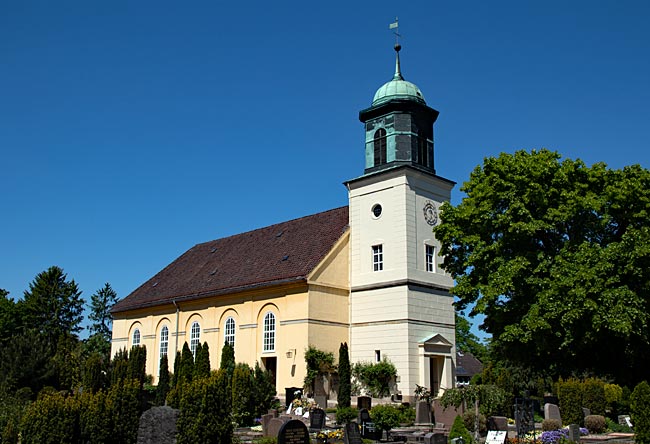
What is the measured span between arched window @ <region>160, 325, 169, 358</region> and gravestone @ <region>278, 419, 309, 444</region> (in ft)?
91.1

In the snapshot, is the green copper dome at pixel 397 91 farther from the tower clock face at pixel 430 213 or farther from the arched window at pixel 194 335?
the arched window at pixel 194 335

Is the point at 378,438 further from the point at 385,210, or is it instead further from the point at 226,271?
the point at 226,271

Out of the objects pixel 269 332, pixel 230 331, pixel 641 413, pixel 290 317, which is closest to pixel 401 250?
pixel 290 317

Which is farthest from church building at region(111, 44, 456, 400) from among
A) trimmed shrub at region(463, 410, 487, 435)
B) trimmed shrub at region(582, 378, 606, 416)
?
trimmed shrub at region(463, 410, 487, 435)

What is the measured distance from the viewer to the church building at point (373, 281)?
104 ft

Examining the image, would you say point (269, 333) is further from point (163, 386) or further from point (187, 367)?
point (163, 386)

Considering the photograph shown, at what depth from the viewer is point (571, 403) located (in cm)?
2542

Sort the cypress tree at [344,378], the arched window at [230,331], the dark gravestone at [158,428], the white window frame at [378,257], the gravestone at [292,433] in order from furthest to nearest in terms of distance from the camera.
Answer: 1. the arched window at [230,331]
2. the white window frame at [378,257]
3. the cypress tree at [344,378]
4. the gravestone at [292,433]
5. the dark gravestone at [158,428]

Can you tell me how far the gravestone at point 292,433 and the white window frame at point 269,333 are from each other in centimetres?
1874

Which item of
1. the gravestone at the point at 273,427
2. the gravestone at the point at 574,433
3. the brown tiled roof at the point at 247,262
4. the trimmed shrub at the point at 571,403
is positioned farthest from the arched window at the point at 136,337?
the gravestone at the point at 574,433

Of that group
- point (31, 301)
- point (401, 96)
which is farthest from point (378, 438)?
point (31, 301)

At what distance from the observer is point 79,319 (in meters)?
68.1

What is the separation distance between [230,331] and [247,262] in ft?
13.8

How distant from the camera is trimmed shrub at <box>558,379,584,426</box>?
82.4 ft
